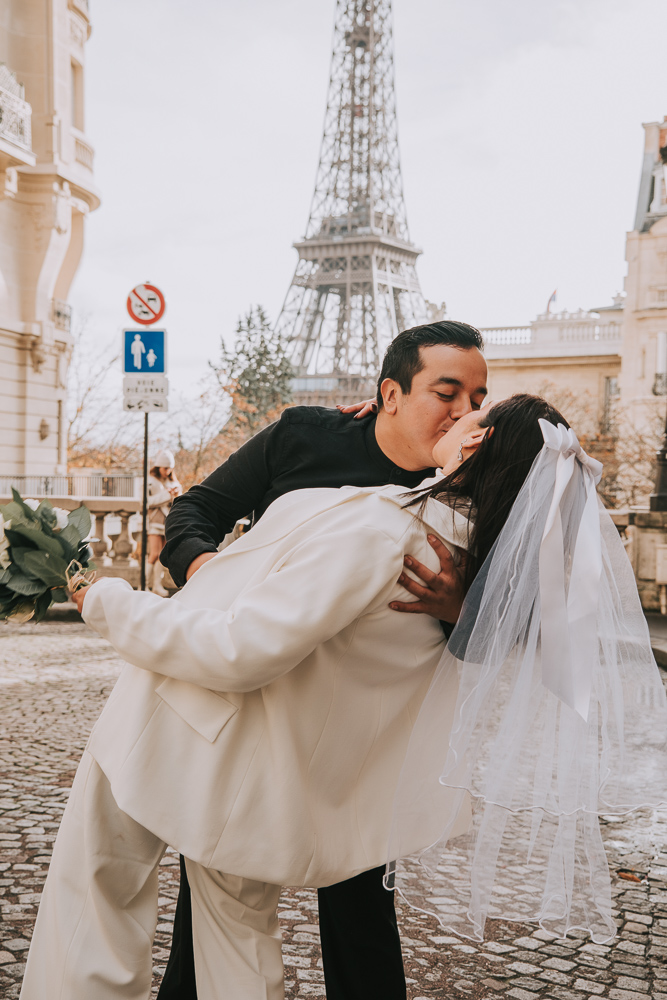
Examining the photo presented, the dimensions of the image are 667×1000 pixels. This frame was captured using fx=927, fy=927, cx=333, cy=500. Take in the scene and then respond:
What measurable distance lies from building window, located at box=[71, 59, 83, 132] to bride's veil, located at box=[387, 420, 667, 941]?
23.0 m

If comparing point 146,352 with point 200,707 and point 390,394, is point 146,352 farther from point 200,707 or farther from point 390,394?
point 200,707

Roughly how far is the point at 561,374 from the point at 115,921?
36.7 meters

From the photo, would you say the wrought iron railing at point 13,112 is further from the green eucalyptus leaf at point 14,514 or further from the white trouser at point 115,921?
the white trouser at point 115,921

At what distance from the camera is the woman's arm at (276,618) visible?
1562mm

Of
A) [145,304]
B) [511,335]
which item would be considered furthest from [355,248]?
[145,304]

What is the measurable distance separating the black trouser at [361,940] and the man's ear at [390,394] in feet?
3.63

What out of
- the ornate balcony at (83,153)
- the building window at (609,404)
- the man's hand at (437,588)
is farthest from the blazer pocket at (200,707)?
the building window at (609,404)

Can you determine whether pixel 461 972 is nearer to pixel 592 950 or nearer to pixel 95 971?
pixel 592 950

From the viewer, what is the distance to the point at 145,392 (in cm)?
1025

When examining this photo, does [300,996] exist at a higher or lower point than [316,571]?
lower

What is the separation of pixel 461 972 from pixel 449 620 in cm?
171

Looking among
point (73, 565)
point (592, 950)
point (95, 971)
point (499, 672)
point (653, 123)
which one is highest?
point (653, 123)

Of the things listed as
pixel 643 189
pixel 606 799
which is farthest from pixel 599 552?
pixel 643 189

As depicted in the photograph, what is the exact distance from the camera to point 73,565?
2.08 m
